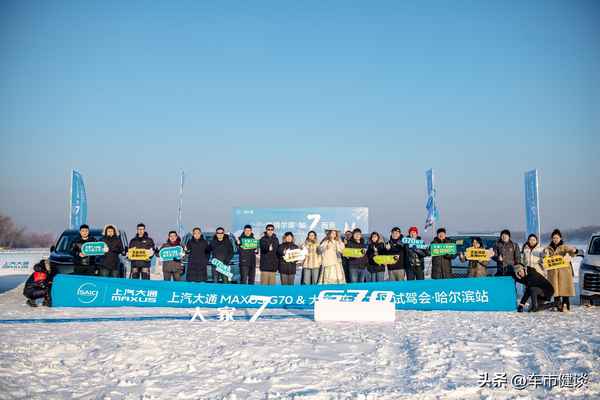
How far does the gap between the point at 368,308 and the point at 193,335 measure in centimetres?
327

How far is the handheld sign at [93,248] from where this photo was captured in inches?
486

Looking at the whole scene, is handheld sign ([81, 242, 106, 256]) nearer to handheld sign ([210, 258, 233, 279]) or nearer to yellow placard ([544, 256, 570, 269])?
handheld sign ([210, 258, 233, 279])

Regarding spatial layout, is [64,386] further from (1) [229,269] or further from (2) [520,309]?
(2) [520,309]

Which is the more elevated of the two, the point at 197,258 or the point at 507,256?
the point at 507,256

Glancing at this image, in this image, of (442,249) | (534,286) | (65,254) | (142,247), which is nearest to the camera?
(534,286)

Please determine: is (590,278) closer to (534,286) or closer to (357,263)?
(534,286)

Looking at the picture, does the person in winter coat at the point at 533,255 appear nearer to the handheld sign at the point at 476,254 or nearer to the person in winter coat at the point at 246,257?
the handheld sign at the point at 476,254

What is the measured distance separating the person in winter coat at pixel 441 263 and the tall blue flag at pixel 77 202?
15059 mm

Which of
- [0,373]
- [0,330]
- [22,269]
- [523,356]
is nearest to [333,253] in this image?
[523,356]

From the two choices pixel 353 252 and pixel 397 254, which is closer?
pixel 397 254

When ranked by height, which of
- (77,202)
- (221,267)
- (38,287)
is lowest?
(38,287)

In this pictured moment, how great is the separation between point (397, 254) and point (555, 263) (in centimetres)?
343

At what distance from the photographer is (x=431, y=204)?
22562mm

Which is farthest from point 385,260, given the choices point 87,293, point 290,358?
point 87,293
